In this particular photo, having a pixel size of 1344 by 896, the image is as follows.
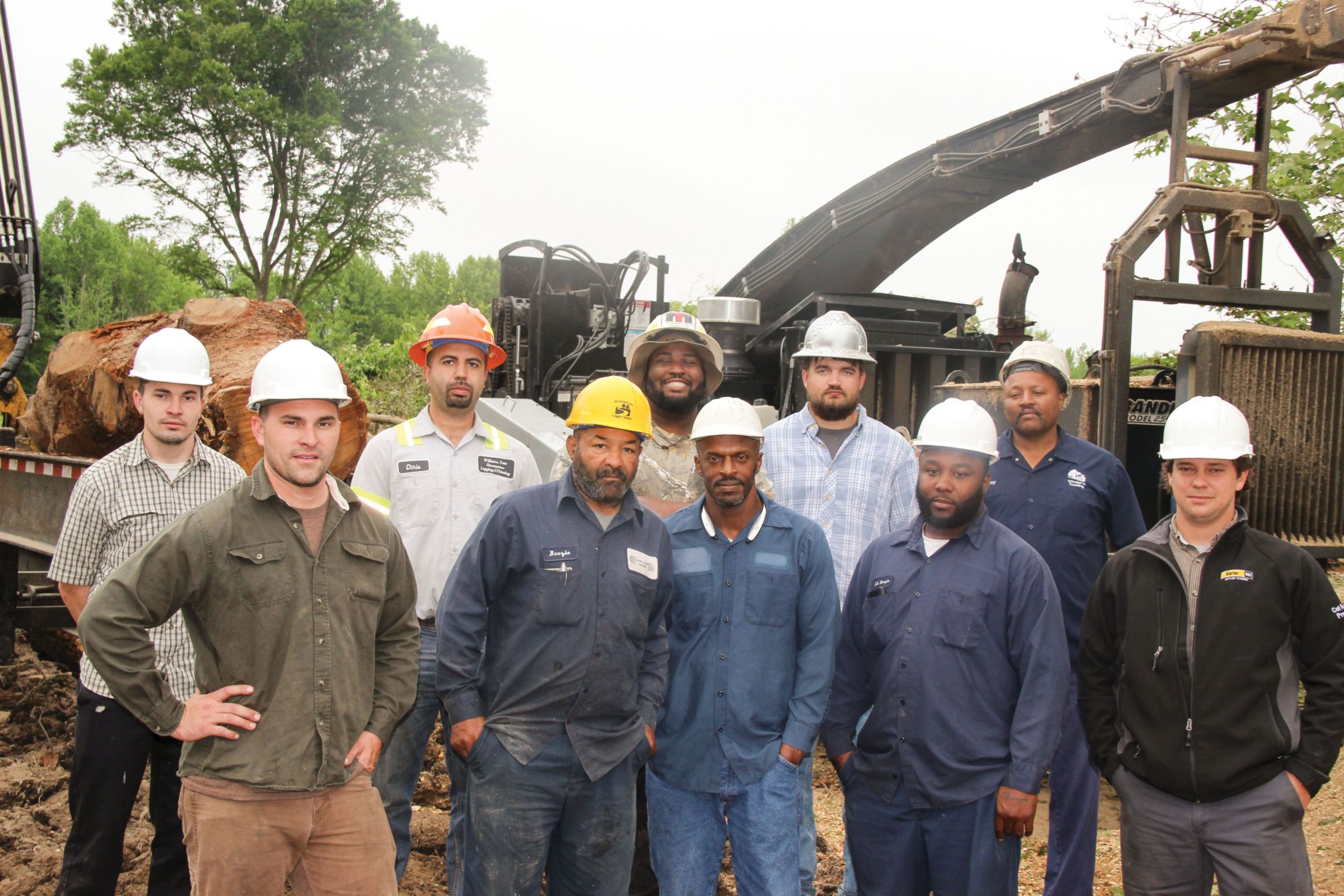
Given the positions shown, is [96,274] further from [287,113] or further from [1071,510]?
[1071,510]

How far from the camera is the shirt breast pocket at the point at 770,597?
315 cm

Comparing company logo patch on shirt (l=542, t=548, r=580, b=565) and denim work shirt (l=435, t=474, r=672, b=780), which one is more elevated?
company logo patch on shirt (l=542, t=548, r=580, b=565)

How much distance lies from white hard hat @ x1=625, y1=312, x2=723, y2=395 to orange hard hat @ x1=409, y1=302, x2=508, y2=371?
1.75ft

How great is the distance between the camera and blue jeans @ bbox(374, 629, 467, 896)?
347 cm

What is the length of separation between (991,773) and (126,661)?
2.28 metres

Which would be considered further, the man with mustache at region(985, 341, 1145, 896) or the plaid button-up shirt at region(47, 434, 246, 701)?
the man with mustache at region(985, 341, 1145, 896)

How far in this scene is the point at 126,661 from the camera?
2.40 m

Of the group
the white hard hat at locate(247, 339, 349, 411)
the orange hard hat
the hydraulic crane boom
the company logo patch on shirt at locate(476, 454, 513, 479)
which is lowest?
the company logo patch on shirt at locate(476, 454, 513, 479)

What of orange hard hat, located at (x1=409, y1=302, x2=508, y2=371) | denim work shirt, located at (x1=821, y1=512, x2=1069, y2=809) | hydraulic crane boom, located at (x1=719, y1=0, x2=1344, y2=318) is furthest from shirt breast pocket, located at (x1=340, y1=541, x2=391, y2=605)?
hydraulic crane boom, located at (x1=719, y1=0, x2=1344, y2=318)

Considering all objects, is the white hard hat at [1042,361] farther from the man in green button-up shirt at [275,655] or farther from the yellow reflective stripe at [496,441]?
the man in green button-up shirt at [275,655]

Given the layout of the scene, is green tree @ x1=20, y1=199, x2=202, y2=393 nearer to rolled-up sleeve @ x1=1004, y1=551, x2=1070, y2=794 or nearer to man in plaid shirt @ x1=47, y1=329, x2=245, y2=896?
man in plaid shirt @ x1=47, y1=329, x2=245, y2=896

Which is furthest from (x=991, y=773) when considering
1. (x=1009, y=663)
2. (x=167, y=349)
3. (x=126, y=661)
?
(x=167, y=349)

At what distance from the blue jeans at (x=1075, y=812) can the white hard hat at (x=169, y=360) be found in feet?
10.7

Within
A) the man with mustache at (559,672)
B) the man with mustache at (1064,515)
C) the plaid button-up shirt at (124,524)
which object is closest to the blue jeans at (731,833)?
the man with mustache at (559,672)
